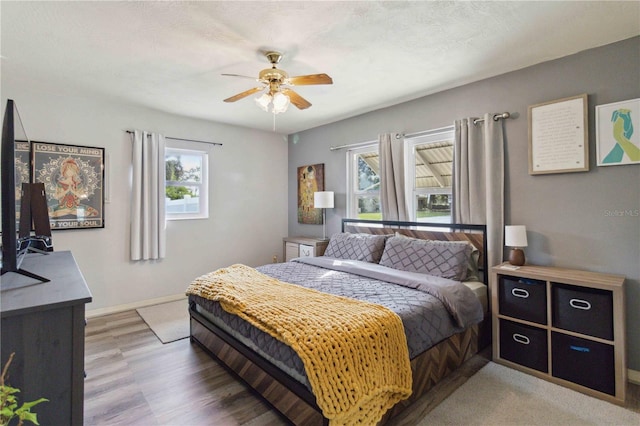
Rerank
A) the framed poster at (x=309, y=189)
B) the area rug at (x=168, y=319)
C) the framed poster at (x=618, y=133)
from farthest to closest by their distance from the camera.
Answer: the framed poster at (x=309, y=189)
the area rug at (x=168, y=319)
the framed poster at (x=618, y=133)

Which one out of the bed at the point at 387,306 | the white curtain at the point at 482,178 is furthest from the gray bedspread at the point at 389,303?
the white curtain at the point at 482,178

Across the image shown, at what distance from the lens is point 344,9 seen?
193cm

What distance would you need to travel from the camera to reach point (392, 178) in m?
3.76

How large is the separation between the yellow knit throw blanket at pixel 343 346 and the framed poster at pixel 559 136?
1.99 metres

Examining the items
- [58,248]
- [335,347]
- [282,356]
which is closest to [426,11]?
[335,347]

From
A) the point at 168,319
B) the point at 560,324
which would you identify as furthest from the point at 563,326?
the point at 168,319

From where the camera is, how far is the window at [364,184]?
4180 mm

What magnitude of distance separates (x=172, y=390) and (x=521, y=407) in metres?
2.39

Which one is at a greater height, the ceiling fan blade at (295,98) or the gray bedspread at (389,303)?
the ceiling fan blade at (295,98)

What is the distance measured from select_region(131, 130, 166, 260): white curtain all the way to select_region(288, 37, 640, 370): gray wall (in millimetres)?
3524

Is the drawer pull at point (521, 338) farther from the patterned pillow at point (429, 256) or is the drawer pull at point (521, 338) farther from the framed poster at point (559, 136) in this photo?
the framed poster at point (559, 136)

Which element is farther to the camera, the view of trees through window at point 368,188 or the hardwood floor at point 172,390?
the view of trees through window at point 368,188

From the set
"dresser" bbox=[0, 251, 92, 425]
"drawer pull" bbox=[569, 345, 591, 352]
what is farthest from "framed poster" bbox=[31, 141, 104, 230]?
"drawer pull" bbox=[569, 345, 591, 352]

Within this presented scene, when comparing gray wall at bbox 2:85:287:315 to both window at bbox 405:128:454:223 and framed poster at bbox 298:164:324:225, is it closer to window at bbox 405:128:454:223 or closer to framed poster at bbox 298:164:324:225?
framed poster at bbox 298:164:324:225
